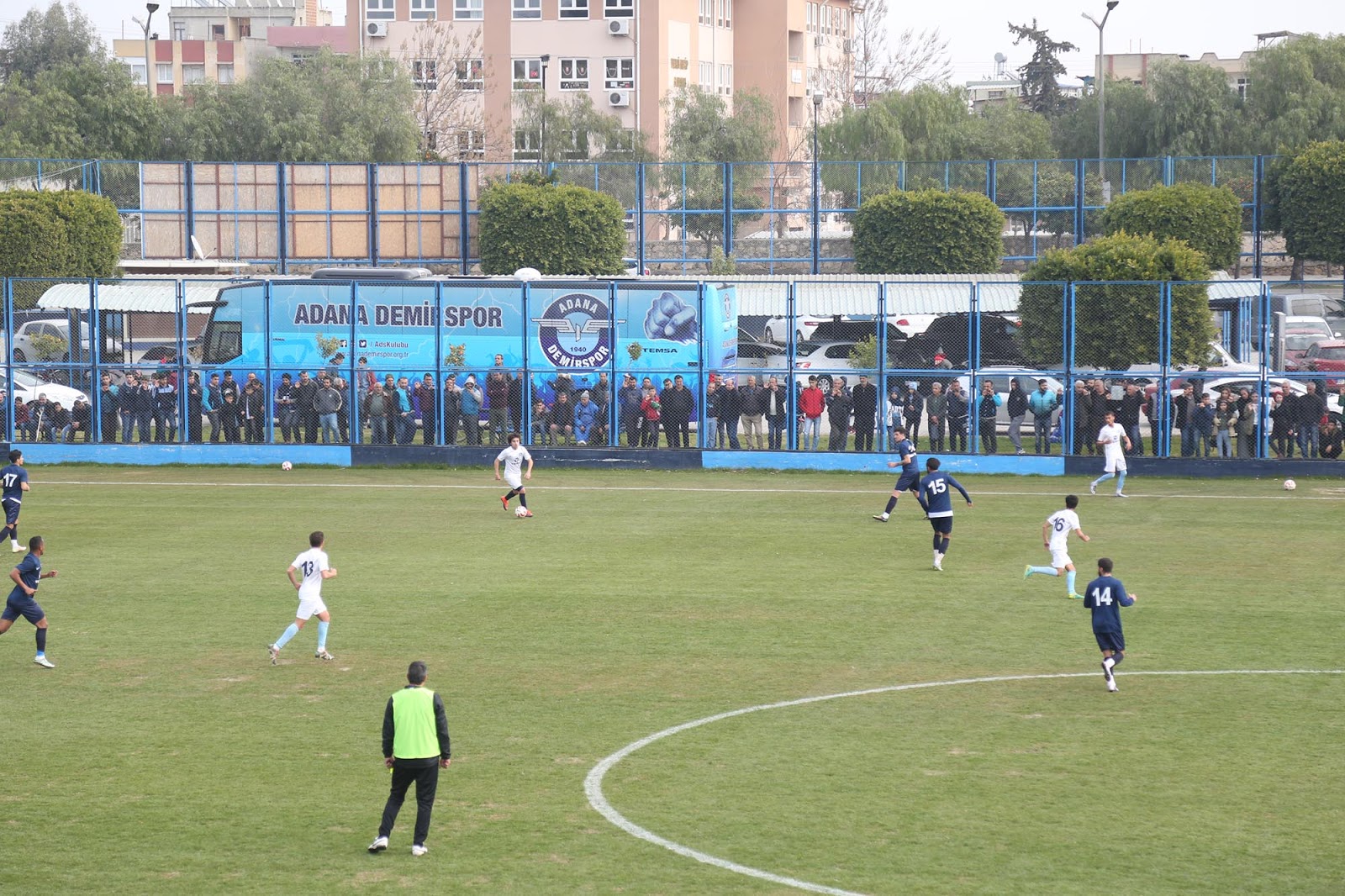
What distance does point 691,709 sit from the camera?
1482 cm

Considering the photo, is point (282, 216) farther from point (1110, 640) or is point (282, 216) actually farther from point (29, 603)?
point (1110, 640)

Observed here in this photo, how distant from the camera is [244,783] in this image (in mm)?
12609

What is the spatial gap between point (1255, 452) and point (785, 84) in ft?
236

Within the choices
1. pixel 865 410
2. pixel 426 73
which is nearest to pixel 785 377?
pixel 865 410

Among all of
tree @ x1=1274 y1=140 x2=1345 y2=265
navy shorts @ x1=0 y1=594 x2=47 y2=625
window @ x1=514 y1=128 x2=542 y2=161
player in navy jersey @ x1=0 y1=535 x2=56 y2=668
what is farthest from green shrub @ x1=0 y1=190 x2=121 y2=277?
window @ x1=514 y1=128 x2=542 y2=161

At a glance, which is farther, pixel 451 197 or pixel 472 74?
pixel 472 74

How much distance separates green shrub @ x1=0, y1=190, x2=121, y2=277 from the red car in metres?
32.2

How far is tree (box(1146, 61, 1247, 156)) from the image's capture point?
73812 millimetres

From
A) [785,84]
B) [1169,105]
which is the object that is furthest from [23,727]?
[785,84]

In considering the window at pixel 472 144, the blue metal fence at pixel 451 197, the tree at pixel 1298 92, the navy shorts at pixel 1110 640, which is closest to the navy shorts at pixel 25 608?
the navy shorts at pixel 1110 640

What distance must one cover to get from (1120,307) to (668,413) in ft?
33.2

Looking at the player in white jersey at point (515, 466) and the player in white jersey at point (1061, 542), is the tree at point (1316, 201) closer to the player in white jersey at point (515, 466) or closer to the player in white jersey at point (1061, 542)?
the player in white jersey at point (515, 466)

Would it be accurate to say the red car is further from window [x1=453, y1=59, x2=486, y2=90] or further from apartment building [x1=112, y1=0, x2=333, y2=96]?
apartment building [x1=112, y1=0, x2=333, y2=96]

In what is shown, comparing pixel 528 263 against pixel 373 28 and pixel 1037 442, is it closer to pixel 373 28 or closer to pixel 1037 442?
pixel 1037 442
